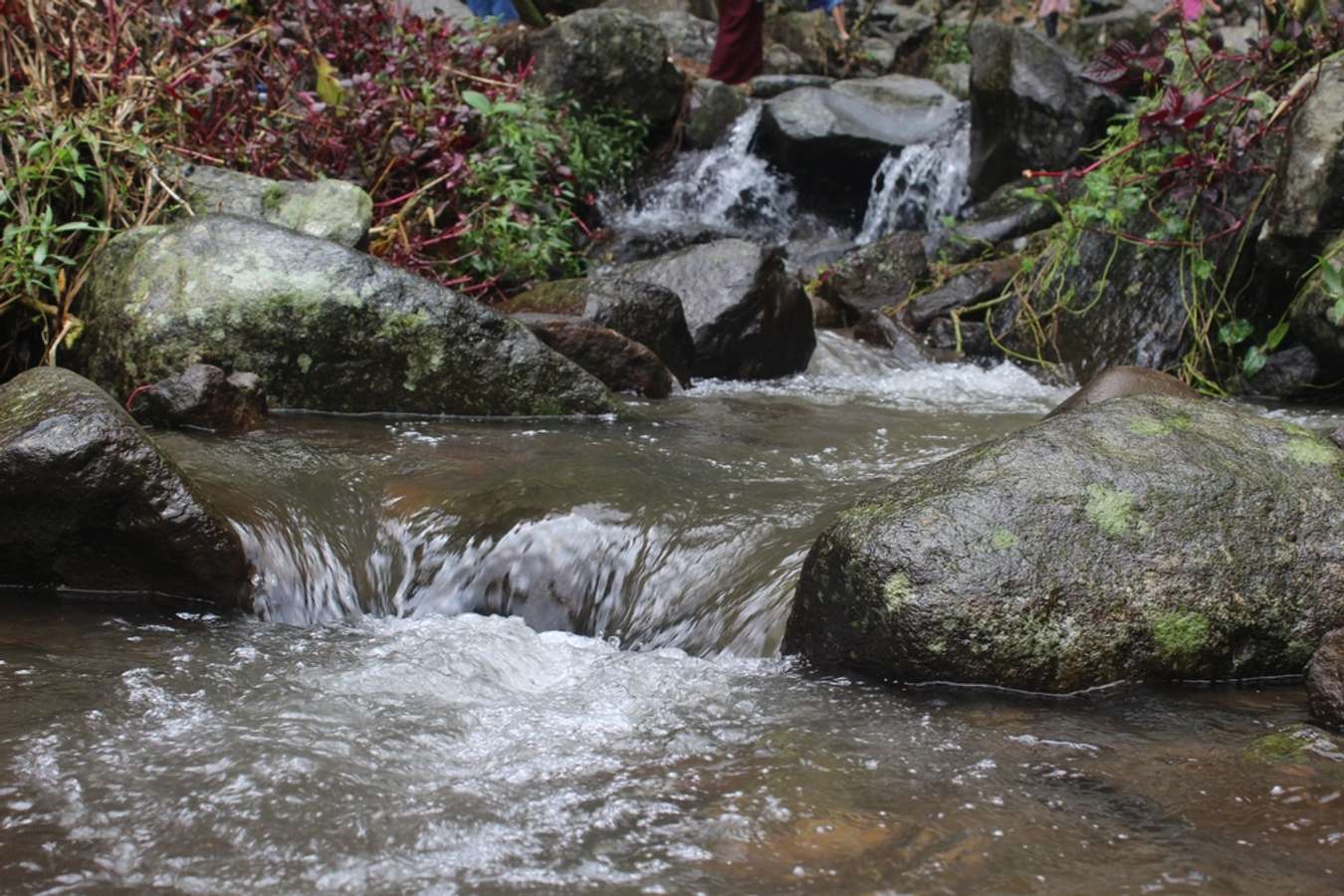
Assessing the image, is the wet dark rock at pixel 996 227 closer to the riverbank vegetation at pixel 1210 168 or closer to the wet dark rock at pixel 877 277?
the wet dark rock at pixel 877 277

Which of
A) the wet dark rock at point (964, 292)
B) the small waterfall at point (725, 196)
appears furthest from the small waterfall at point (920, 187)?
the wet dark rock at point (964, 292)

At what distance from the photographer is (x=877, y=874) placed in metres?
2.03

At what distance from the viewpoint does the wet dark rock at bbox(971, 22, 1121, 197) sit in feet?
31.3

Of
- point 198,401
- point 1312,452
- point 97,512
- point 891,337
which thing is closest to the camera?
point 1312,452

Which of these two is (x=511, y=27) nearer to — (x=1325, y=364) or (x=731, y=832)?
(x=1325, y=364)

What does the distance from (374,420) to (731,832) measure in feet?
11.2

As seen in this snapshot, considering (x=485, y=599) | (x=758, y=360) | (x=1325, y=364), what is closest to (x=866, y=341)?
(x=758, y=360)

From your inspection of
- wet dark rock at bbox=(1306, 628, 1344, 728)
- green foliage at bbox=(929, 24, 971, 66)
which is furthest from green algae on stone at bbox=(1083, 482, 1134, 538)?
green foliage at bbox=(929, 24, 971, 66)

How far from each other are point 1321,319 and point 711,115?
711 cm

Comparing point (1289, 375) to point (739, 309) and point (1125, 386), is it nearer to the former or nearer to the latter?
point (1125, 386)

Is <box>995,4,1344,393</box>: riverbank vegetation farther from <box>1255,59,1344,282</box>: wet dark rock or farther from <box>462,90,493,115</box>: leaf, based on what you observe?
<box>462,90,493,115</box>: leaf

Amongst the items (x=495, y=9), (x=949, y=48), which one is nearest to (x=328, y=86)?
(x=495, y=9)

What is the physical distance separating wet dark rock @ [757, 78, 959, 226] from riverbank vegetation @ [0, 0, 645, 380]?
269 centimetres

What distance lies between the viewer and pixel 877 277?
28.3 ft
